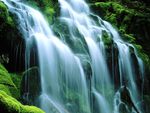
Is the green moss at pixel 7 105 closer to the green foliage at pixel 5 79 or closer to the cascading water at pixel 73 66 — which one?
the cascading water at pixel 73 66

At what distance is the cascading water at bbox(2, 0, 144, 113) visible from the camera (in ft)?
38.5

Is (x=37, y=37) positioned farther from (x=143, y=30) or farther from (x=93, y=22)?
(x=143, y=30)

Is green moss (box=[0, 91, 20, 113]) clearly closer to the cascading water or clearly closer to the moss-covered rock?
the cascading water

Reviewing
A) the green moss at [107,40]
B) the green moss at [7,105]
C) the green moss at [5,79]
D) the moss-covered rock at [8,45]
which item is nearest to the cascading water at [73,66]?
the green moss at [107,40]

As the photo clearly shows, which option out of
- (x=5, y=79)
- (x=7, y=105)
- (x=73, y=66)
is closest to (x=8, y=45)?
(x=5, y=79)

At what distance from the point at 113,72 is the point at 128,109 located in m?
1.96

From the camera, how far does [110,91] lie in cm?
1416

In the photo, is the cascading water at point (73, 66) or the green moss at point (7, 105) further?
the cascading water at point (73, 66)

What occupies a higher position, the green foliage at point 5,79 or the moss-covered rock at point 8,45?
the moss-covered rock at point 8,45

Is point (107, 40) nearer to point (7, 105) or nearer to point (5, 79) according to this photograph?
point (5, 79)

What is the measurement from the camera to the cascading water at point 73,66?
11.7m

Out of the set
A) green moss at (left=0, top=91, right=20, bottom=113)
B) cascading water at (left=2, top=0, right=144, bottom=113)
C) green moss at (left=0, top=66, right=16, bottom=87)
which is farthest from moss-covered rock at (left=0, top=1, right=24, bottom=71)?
green moss at (left=0, top=91, right=20, bottom=113)

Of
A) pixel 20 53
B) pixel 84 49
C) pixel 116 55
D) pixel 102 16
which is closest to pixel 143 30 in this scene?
pixel 102 16

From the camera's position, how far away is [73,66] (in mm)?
12891
